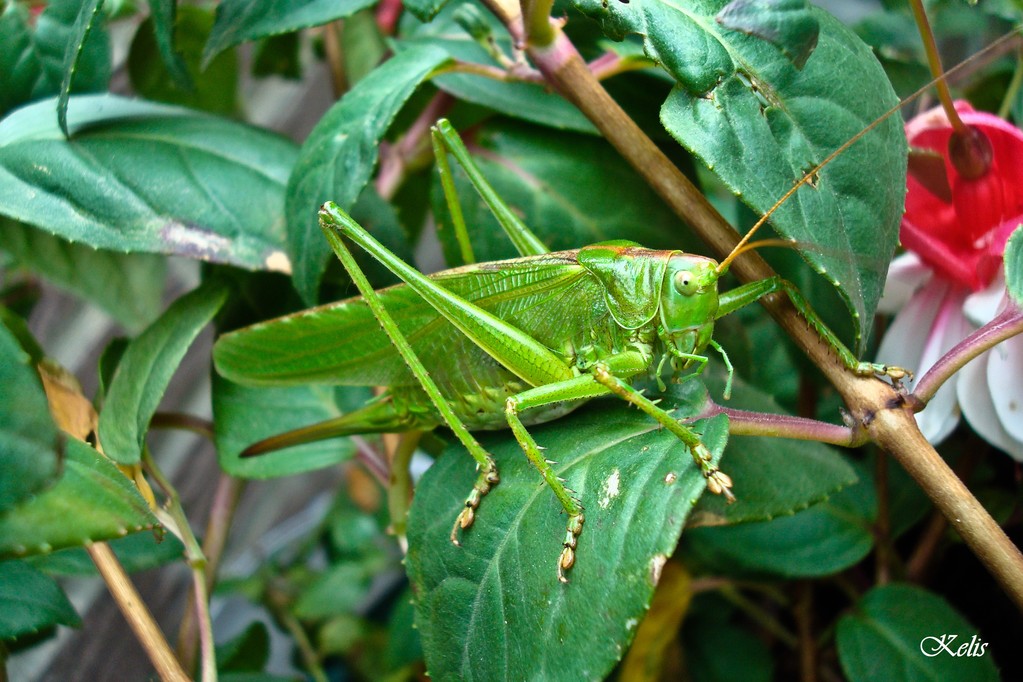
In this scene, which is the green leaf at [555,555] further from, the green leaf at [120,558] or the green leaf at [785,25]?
the green leaf at [120,558]

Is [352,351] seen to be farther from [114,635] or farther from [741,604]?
[114,635]

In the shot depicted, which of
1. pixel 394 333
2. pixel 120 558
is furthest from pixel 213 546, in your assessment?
pixel 394 333

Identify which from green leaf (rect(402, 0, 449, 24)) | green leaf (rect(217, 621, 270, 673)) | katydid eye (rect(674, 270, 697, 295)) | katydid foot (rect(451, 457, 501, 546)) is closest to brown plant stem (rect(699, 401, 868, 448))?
katydid eye (rect(674, 270, 697, 295))

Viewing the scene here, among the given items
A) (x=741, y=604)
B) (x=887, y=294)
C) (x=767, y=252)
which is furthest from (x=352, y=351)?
(x=741, y=604)

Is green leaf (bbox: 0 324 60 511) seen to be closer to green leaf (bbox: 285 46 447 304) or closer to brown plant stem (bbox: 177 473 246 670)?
green leaf (bbox: 285 46 447 304)

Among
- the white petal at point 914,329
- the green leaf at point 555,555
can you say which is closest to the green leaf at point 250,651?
the green leaf at point 555,555
